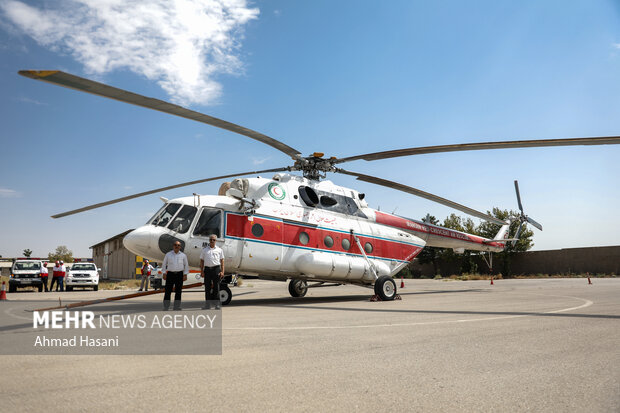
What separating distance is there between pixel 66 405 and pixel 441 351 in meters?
3.70

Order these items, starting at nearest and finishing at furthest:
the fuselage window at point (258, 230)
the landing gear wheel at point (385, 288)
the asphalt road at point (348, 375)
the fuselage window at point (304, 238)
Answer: the asphalt road at point (348, 375), the fuselage window at point (258, 230), the fuselage window at point (304, 238), the landing gear wheel at point (385, 288)

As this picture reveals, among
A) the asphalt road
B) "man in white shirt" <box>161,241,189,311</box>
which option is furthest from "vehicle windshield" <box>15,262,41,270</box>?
the asphalt road

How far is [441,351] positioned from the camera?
487 cm

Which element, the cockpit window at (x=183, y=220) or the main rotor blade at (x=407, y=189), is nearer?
the cockpit window at (x=183, y=220)

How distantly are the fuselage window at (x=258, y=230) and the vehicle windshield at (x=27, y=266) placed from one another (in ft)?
63.6

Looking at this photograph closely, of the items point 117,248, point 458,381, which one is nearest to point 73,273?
point 458,381

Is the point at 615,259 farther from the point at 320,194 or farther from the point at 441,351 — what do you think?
the point at 441,351

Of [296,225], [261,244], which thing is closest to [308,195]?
[296,225]

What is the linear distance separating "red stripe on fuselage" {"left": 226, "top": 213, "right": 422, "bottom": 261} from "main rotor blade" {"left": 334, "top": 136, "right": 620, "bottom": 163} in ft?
7.75

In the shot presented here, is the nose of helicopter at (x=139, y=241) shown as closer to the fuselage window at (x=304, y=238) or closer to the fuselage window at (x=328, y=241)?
the fuselage window at (x=304, y=238)

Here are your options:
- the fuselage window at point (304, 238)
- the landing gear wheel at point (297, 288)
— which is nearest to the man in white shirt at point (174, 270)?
the fuselage window at point (304, 238)

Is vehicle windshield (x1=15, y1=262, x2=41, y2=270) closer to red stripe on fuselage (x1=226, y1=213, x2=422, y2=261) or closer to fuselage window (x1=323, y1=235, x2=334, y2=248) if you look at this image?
red stripe on fuselage (x1=226, y1=213, x2=422, y2=261)

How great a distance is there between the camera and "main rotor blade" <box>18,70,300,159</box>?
6.14 metres

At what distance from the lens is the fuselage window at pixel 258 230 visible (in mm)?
11984
